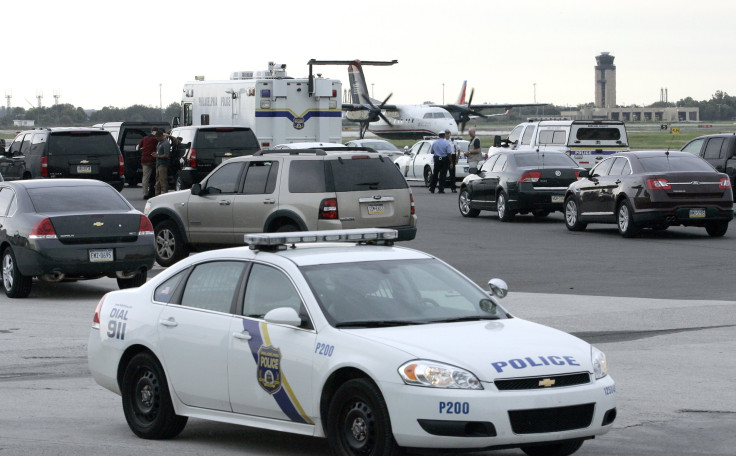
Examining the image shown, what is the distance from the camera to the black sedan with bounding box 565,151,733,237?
23609 millimetres

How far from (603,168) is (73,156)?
14834mm

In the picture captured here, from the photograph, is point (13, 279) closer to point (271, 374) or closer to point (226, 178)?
point (226, 178)

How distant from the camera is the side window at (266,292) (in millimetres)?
8086

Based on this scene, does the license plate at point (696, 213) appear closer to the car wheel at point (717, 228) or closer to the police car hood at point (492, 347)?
the car wheel at point (717, 228)

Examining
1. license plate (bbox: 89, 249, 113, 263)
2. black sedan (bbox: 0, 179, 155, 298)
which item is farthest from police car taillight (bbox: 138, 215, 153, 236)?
license plate (bbox: 89, 249, 113, 263)

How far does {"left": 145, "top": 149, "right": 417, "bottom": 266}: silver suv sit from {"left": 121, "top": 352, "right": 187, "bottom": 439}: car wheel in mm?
9471

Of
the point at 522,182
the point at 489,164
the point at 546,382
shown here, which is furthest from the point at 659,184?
the point at 546,382

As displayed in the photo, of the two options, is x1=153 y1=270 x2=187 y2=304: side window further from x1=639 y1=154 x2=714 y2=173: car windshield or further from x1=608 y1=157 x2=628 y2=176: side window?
x1=608 y1=157 x2=628 y2=176: side window

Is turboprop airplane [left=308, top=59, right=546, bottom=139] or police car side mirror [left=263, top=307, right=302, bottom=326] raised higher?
turboprop airplane [left=308, top=59, right=546, bottom=139]

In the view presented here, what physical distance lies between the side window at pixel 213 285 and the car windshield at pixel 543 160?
2087 cm

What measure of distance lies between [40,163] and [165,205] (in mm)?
14132

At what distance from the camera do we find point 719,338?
510 inches

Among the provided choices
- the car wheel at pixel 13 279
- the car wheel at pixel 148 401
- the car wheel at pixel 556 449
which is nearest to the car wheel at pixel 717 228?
the car wheel at pixel 13 279

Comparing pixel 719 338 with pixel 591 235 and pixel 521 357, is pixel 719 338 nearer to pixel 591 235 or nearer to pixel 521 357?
pixel 521 357
